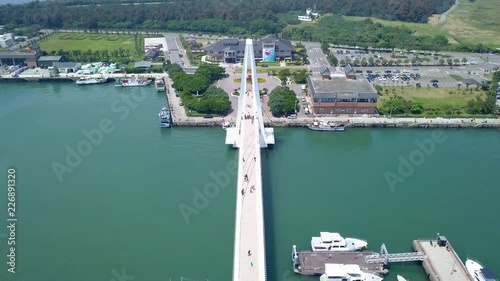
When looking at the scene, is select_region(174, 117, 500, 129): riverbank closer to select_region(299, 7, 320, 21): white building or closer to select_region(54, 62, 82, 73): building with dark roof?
select_region(54, 62, 82, 73): building with dark roof

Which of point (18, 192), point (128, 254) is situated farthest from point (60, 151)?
point (128, 254)

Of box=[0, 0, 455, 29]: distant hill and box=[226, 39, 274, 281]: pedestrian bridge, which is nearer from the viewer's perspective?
box=[226, 39, 274, 281]: pedestrian bridge

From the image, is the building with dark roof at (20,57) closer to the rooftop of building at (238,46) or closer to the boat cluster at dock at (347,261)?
the rooftop of building at (238,46)

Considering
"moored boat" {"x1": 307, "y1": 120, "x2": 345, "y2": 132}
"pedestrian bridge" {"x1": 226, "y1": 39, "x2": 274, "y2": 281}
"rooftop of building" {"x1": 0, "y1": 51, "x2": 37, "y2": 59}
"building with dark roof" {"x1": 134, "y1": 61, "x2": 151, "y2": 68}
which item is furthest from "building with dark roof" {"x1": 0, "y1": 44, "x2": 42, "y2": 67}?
"moored boat" {"x1": 307, "y1": 120, "x2": 345, "y2": 132}

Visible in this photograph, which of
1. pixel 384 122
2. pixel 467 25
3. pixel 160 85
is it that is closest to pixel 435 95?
pixel 384 122

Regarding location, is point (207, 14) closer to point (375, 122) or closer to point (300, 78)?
point (300, 78)

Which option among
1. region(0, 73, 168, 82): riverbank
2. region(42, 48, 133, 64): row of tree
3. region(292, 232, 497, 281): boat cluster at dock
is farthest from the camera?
region(42, 48, 133, 64): row of tree

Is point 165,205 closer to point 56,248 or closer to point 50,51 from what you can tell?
point 56,248
